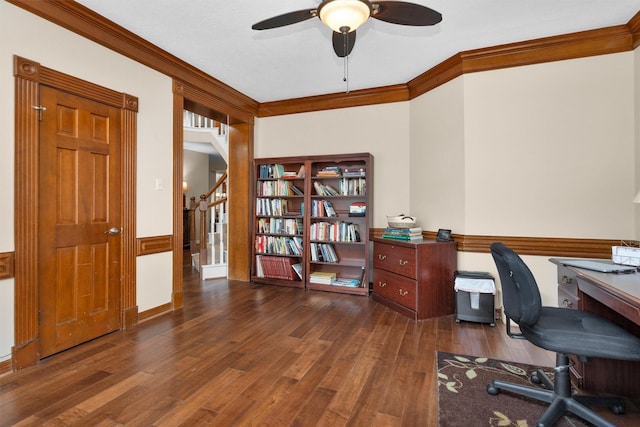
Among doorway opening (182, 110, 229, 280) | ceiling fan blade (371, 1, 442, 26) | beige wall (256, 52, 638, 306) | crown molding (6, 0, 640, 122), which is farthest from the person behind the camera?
doorway opening (182, 110, 229, 280)

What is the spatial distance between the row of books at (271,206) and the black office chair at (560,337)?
3.18 metres

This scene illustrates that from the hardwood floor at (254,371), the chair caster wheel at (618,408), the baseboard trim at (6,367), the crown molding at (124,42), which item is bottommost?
the hardwood floor at (254,371)

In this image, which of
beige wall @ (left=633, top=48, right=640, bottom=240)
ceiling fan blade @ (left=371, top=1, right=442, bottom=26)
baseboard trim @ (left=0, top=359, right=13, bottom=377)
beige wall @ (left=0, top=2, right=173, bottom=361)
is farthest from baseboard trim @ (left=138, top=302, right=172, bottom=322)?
beige wall @ (left=633, top=48, right=640, bottom=240)

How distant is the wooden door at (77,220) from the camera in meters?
2.34

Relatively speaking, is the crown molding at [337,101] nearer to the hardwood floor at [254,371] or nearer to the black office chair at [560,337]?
the hardwood floor at [254,371]

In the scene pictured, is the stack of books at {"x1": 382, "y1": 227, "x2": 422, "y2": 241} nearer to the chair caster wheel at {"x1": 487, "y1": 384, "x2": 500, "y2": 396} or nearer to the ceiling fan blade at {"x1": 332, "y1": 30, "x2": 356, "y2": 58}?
the chair caster wheel at {"x1": 487, "y1": 384, "x2": 500, "y2": 396}

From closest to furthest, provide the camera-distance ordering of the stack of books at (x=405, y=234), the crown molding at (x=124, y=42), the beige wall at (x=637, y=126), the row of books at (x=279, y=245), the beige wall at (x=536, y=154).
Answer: the crown molding at (x=124, y=42), the beige wall at (x=637, y=126), the beige wall at (x=536, y=154), the stack of books at (x=405, y=234), the row of books at (x=279, y=245)

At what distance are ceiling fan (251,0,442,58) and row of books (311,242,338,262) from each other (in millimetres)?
2810

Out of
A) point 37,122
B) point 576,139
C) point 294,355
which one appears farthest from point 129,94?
point 576,139

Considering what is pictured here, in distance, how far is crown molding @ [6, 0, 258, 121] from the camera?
7.64 ft

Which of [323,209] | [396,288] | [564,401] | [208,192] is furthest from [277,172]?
[564,401]

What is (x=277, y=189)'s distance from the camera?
4.57 meters

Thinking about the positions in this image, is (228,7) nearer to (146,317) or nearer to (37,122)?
(37,122)

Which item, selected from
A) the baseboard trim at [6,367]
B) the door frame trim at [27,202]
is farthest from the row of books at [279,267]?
the baseboard trim at [6,367]
